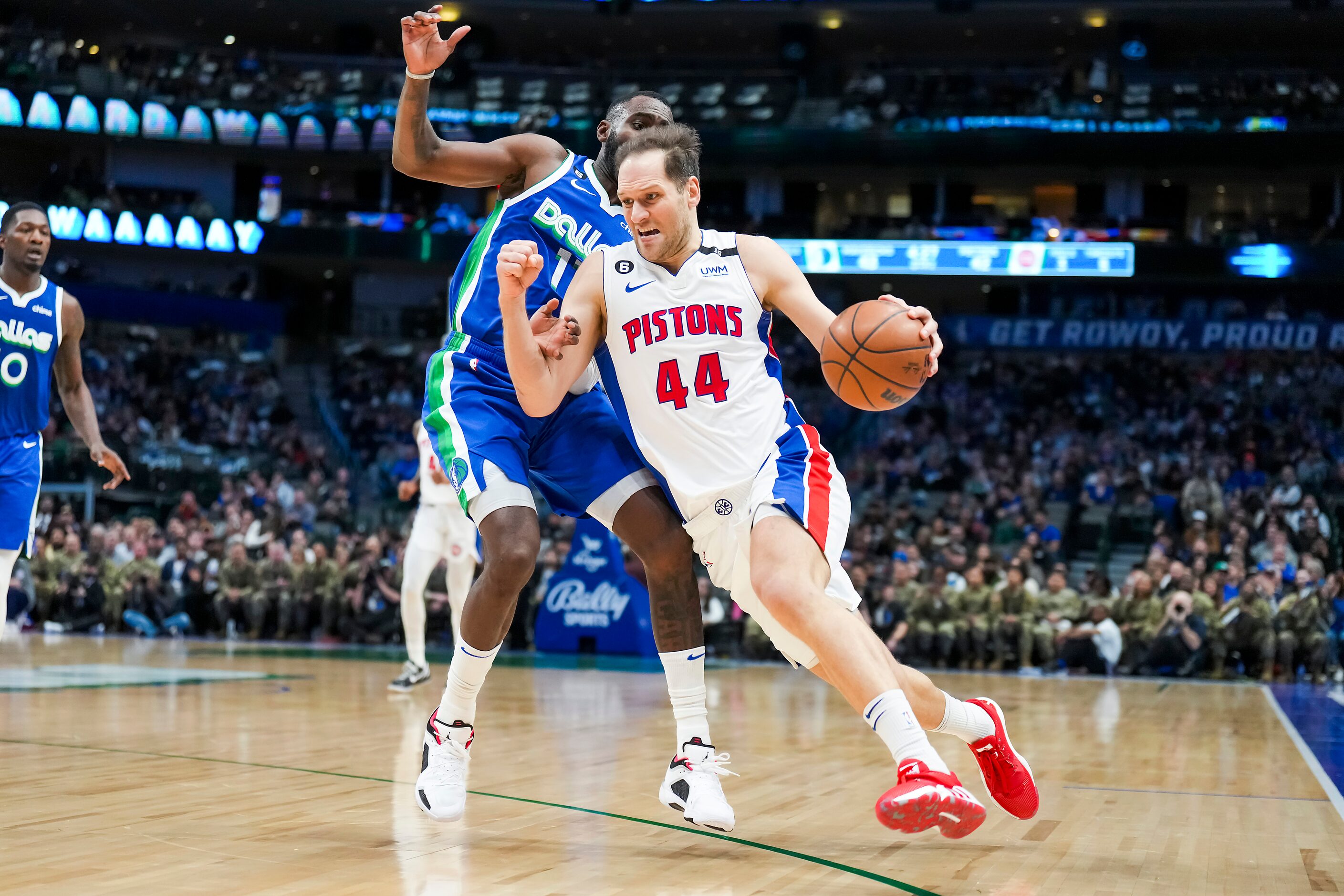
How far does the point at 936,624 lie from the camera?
14711mm

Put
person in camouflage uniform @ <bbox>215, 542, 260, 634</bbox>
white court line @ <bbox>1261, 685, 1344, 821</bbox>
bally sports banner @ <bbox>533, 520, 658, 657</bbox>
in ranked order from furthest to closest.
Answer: person in camouflage uniform @ <bbox>215, 542, 260, 634</bbox>
bally sports banner @ <bbox>533, 520, 658, 657</bbox>
white court line @ <bbox>1261, 685, 1344, 821</bbox>

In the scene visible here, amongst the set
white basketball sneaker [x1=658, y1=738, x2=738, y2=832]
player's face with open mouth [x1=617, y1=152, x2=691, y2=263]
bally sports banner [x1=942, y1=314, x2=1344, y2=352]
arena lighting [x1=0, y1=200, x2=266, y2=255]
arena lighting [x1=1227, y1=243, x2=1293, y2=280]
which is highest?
arena lighting [x1=0, y1=200, x2=266, y2=255]

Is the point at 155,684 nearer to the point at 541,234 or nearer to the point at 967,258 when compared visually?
the point at 541,234

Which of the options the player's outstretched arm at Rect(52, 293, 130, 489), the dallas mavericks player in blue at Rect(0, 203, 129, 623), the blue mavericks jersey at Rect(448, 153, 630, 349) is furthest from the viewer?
the player's outstretched arm at Rect(52, 293, 130, 489)

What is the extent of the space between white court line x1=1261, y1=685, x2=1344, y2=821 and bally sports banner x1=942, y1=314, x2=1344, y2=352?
16924 millimetres

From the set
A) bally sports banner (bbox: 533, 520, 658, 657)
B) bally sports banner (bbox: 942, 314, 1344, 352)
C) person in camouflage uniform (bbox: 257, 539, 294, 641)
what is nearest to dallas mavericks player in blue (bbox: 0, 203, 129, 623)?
bally sports banner (bbox: 533, 520, 658, 657)

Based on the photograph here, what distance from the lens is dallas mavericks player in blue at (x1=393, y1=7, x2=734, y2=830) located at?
14.0 feet

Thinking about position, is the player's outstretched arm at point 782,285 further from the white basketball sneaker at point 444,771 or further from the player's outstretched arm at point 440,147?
the white basketball sneaker at point 444,771

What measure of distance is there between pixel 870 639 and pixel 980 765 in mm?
791

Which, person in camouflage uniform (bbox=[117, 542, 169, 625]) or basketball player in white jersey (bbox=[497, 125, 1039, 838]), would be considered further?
person in camouflage uniform (bbox=[117, 542, 169, 625])

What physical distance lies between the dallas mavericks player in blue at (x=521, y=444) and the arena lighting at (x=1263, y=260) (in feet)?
80.7

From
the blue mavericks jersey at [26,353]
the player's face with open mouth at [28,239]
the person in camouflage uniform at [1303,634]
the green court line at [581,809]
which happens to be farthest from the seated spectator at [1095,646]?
the player's face with open mouth at [28,239]

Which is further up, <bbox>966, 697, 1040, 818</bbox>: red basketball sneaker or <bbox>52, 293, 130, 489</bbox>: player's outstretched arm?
<bbox>52, 293, 130, 489</bbox>: player's outstretched arm

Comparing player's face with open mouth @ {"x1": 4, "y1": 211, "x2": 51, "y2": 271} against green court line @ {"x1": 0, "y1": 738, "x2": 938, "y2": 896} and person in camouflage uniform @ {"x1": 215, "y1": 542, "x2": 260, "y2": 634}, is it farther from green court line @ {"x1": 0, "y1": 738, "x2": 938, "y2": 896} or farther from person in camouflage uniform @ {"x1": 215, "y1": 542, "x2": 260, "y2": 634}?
person in camouflage uniform @ {"x1": 215, "y1": 542, "x2": 260, "y2": 634}
